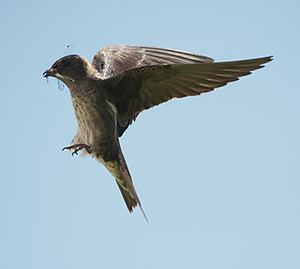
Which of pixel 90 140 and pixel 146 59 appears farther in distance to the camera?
pixel 146 59

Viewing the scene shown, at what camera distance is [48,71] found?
22.1ft

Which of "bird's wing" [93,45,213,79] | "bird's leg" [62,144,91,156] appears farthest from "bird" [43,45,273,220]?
"bird's wing" [93,45,213,79]

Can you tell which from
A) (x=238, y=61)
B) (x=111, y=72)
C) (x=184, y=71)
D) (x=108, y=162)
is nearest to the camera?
(x=238, y=61)

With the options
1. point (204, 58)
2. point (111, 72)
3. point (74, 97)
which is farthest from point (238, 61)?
point (111, 72)

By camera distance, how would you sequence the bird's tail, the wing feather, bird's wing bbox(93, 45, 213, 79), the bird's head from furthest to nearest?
bird's wing bbox(93, 45, 213, 79)
the bird's tail
the bird's head
the wing feather

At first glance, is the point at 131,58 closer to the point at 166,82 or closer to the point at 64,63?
the point at 64,63

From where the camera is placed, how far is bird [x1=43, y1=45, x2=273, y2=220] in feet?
21.3

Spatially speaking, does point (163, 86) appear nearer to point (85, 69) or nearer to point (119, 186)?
point (85, 69)

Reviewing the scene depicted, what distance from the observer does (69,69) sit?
679cm

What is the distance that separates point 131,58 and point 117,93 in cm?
165

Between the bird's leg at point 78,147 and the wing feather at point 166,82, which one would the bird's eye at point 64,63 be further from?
the bird's leg at point 78,147

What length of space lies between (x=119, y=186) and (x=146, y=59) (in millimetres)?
1825

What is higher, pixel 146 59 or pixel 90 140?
pixel 146 59

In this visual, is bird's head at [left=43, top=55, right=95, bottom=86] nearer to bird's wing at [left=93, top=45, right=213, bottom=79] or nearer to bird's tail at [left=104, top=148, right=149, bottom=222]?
bird's wing at [left=93, top=45, right=213, bottom=79]
